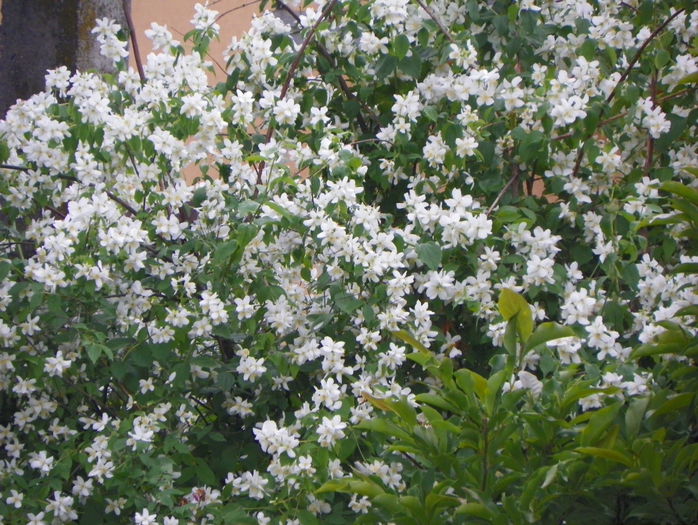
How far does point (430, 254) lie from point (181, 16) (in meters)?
6.42

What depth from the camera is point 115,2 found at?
4648mm

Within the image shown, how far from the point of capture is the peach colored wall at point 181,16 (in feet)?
29.2

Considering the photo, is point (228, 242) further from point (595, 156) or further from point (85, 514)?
point (595, 156)

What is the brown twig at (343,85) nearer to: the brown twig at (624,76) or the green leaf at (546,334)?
the brown twig at (624,76)

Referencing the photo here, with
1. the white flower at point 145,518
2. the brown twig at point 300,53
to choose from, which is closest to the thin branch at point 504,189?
the brown twig at point 300,53

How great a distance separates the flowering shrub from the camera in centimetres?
317

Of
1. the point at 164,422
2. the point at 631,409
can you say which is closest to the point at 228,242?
the point at 164,422

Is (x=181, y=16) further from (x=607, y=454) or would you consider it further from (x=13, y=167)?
(x=607, y=454)

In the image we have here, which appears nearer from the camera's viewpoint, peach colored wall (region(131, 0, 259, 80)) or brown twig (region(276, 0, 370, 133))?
brown twig (region(276, 0, 370, 133))

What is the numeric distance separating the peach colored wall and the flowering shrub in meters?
5.06

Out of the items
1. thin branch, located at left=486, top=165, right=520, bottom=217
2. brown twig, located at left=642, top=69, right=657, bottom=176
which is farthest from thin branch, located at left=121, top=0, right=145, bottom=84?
brown twig, located at left=642, top=69, right=657, bottom=176

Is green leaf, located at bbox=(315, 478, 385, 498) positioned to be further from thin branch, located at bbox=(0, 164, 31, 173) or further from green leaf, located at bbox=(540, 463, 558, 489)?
thin branch, located at bbox=(0, 164, 31, 173)

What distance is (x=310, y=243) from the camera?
335cm

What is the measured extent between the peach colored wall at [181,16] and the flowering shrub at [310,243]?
506 centimetres
